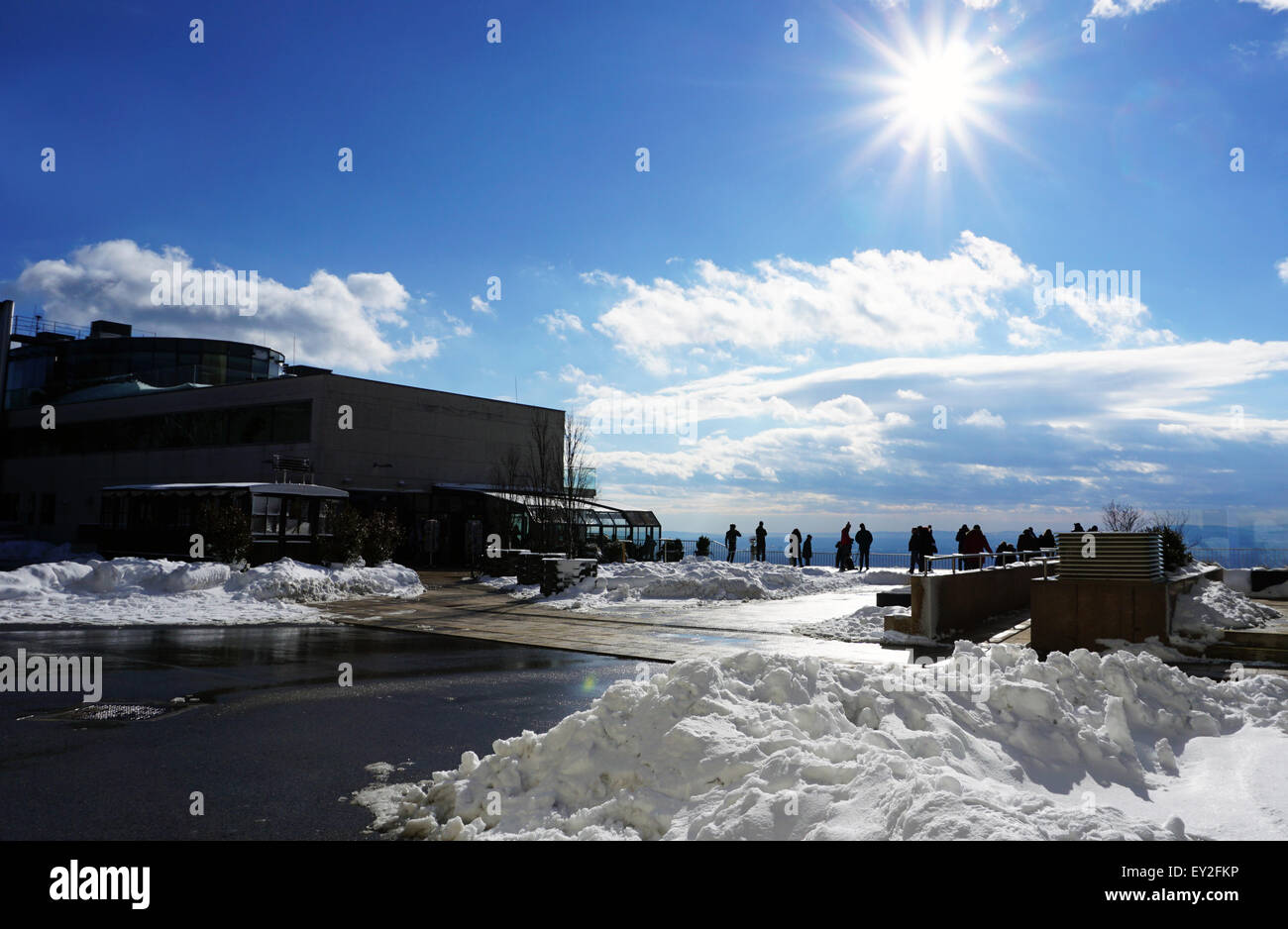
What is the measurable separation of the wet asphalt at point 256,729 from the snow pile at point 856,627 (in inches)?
194

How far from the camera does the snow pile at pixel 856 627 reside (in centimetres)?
1579

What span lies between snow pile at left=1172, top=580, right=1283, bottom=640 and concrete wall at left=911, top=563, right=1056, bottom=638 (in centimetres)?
227

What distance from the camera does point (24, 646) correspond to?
516 inches

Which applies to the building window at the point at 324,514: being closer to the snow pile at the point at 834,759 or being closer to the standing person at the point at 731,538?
the standing person at the point at 731,538

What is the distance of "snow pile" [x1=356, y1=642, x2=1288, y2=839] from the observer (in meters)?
4.57

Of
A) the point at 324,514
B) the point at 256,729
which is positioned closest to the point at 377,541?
the point at 324,514

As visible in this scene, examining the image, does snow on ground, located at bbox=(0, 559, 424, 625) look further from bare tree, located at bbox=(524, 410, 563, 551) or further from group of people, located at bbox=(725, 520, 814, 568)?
group of people, located at bbox=(725, 520, 814, 568)

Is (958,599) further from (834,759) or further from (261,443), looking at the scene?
(261,443)

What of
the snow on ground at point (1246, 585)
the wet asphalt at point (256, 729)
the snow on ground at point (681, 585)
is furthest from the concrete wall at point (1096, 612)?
the snow on ground at point (1246, 585)

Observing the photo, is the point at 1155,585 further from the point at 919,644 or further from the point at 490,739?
the point at 490,739

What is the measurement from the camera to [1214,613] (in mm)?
13539

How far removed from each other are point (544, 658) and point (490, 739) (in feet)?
18.5

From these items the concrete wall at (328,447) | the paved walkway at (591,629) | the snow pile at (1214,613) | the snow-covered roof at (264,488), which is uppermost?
the concrete wall at (328,447)
